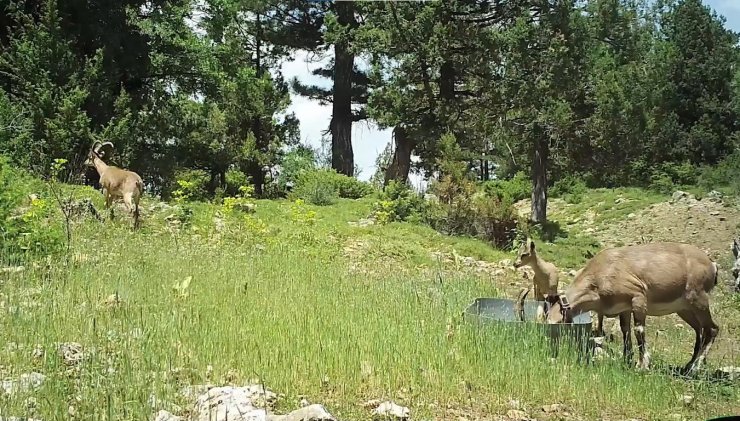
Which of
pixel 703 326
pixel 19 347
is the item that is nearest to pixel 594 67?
pixel 703 326

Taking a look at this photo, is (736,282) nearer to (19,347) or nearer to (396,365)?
(396,365)

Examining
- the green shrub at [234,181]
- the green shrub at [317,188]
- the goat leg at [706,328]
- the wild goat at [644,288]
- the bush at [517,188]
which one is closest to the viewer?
the wild goat at [644,288]

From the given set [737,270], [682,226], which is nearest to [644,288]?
[737,270]

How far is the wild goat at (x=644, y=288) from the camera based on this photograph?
19.4ft

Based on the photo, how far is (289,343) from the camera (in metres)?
4.93

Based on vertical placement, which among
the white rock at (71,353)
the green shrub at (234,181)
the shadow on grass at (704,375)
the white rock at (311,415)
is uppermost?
the green shrub at (234,181)

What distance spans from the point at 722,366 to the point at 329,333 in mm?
2914

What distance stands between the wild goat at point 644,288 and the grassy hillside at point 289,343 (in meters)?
0.36

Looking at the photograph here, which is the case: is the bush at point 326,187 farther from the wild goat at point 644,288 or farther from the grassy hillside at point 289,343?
the wild goat at point 644,288

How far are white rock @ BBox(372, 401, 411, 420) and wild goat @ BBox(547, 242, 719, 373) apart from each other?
2348mm

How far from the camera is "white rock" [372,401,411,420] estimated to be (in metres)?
3.81

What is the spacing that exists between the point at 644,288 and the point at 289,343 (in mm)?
2825

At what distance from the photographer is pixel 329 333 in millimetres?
5199

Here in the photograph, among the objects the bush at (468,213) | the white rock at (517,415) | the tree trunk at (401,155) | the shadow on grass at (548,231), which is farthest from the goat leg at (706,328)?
the tree trunk at (401,155)
